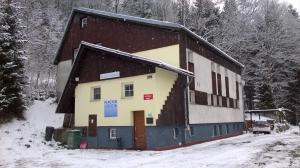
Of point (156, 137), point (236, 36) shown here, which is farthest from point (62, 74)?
point (236, 36)

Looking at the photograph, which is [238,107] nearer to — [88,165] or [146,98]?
[146,98]

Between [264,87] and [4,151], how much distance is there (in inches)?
1625

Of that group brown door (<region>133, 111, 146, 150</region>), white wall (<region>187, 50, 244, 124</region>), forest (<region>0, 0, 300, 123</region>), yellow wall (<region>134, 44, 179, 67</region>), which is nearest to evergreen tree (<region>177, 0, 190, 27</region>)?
forest (<region>0, 0, 300, 123</region>)

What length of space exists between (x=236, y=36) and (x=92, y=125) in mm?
27408

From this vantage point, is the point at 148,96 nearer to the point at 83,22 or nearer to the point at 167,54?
the point at 167,54

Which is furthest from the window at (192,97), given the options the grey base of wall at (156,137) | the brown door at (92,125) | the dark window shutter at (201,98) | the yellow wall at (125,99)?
the brown door at (92,125)

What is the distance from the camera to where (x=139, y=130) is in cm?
2095

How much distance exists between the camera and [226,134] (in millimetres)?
31844

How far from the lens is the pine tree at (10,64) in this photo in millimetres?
23578

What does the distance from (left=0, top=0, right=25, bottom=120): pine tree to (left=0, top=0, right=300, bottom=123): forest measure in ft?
32.4

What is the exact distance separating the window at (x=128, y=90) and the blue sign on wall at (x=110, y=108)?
889mm

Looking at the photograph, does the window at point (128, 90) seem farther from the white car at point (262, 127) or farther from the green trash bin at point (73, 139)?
the white car at point (262, 127)

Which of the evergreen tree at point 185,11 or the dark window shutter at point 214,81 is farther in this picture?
the evergreen tree at point 185,11

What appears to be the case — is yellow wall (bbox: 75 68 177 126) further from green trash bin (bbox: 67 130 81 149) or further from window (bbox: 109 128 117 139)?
green trash bin (bbox: 67 130 81 149)
